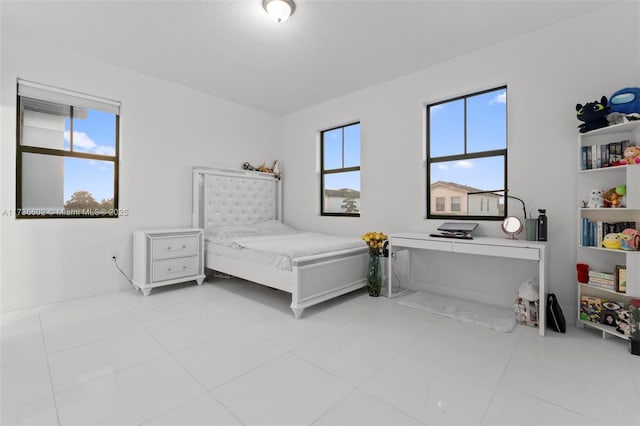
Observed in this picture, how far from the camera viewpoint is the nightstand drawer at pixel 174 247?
331 centimetres

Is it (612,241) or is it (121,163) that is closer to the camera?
(612,241)

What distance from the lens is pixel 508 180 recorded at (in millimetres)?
2865

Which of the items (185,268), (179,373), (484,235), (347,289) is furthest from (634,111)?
(185,268)

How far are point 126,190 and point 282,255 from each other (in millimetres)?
2157

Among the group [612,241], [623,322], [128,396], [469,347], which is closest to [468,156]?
[612,241]

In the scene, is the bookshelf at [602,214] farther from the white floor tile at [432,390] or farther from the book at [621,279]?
the white floor tile at [432,390]

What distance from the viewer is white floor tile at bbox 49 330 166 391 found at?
1687mm

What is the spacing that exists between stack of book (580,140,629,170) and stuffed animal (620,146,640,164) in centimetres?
5

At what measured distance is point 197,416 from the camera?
1.38 meters

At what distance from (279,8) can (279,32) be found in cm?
43

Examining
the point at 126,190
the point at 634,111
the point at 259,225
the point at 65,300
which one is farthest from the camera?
the point at 259,225

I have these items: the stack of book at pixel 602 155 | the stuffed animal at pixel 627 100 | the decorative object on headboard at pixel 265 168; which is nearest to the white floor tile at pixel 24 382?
the decorative object on headboard at pixel 265 168

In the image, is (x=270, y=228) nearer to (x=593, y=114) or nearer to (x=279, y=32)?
(x=279, y=32)

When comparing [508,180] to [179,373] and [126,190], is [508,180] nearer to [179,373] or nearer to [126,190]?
[179,373]
